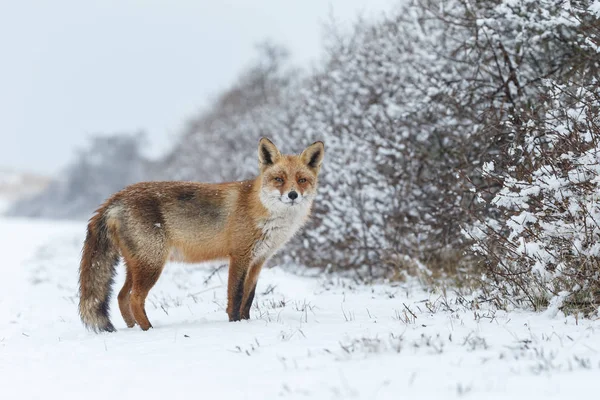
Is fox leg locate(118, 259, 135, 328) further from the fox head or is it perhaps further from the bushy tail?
the fox head

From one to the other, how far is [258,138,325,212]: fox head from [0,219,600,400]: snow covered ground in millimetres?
1228

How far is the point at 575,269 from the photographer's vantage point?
488 centimetres

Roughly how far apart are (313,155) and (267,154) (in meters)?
0.54

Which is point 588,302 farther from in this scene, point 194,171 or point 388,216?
point 194,171

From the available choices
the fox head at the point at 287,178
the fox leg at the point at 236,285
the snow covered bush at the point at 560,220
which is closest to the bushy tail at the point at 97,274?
the fox leg at the point at 236,285

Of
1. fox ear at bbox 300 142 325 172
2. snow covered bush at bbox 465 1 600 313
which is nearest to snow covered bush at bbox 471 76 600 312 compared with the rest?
snow covered bush at bbox 465 1 600 313

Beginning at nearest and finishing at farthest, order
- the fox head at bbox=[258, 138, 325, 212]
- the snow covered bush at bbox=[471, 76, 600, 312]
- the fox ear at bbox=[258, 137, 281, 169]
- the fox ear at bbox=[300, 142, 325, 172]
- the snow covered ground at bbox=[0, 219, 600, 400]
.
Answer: the snow covered ground at bbox=[0, 219, 600, 400] < the snow covered bush at bbox=[471, 76, 600, 312] < the fox head at bbox=[258, 138, 325, 212] < the fox ear at bbox=[258, 137, 281, 169] < the fox ear at bbox=[300, 142, 325, 172]

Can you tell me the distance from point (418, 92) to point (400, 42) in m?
2.85

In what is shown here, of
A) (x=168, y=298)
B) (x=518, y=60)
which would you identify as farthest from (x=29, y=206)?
(x=518, y=60)

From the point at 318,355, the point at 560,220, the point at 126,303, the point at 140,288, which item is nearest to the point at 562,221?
the point at 560,220

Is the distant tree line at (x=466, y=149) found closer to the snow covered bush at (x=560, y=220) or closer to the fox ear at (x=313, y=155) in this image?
the snow covered bush at (x=560, y=220)

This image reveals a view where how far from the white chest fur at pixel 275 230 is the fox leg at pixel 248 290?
173mm

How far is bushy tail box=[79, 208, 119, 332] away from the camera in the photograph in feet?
19.0

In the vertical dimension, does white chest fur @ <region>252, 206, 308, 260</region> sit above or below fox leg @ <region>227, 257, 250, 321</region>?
above
